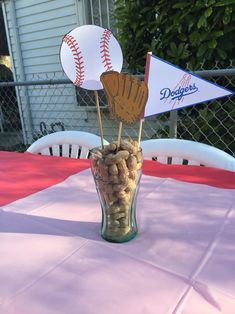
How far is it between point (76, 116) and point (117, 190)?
14.3ft

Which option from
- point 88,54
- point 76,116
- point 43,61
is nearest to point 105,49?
point 88,54

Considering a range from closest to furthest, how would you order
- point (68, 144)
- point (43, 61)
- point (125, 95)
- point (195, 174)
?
point (125, 95)
point (195, 174)
point (68, 144)
point (43, 61)

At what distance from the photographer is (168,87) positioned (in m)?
1.02

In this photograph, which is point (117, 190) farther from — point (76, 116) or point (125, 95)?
point (76, 116)

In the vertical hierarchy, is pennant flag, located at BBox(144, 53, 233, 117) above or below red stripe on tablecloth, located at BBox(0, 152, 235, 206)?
above

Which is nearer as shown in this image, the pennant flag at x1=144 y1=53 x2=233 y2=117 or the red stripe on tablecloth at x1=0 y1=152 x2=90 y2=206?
the pennant flag at x1=144 y1=53 x2=233 y2=117

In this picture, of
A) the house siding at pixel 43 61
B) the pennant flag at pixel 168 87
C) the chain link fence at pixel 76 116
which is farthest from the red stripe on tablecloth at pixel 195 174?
the house siding at pixel 43 61

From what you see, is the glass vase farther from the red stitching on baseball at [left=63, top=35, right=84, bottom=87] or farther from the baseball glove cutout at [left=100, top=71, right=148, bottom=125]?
the red stitching on baseball at [left=63, top=35, right=84, bottom=87]

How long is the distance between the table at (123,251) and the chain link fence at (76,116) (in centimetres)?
120

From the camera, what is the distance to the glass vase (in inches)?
30.1

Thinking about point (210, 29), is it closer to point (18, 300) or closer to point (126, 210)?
point (126, 210)

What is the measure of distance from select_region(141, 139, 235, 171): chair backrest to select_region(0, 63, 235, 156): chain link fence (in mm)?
720

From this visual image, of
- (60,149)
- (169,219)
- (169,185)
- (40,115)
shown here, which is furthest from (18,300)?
(40,115)

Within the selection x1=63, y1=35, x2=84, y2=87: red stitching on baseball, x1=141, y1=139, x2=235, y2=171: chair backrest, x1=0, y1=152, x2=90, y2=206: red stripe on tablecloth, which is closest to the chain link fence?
x1=141, y1=139, x2=235, y2=171: chair backrest
